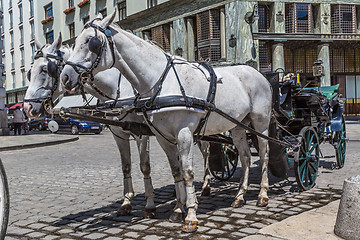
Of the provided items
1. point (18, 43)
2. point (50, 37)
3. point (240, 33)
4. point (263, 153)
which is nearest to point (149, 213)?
point (263, 153)

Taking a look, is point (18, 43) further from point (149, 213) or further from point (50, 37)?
point (149, 213)

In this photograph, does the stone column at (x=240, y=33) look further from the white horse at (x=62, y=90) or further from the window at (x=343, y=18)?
the white horse at (x=62, y=90)

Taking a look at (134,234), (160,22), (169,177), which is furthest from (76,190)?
(160,22)

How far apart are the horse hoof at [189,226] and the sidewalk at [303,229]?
2.03 feet

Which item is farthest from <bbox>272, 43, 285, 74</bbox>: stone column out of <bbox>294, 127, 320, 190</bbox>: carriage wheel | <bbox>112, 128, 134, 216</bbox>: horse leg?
<bbox>112, 128, 134, 216</bbox>: horse leg

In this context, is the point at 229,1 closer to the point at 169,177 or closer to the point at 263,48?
the point at 263,48

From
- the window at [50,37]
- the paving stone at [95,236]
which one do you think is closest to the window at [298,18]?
the paving stone at [95,236]

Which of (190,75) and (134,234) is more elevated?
(190,75)

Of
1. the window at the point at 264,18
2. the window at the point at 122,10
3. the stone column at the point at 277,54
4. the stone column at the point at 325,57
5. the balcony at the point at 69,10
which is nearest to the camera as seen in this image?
the stone column at the point at 277,54

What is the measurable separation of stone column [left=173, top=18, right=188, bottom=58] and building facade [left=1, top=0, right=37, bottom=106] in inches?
959

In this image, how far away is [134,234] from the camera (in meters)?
4.07

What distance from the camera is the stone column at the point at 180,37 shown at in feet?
92.9

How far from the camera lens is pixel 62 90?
4.29m

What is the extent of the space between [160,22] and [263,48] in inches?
345
